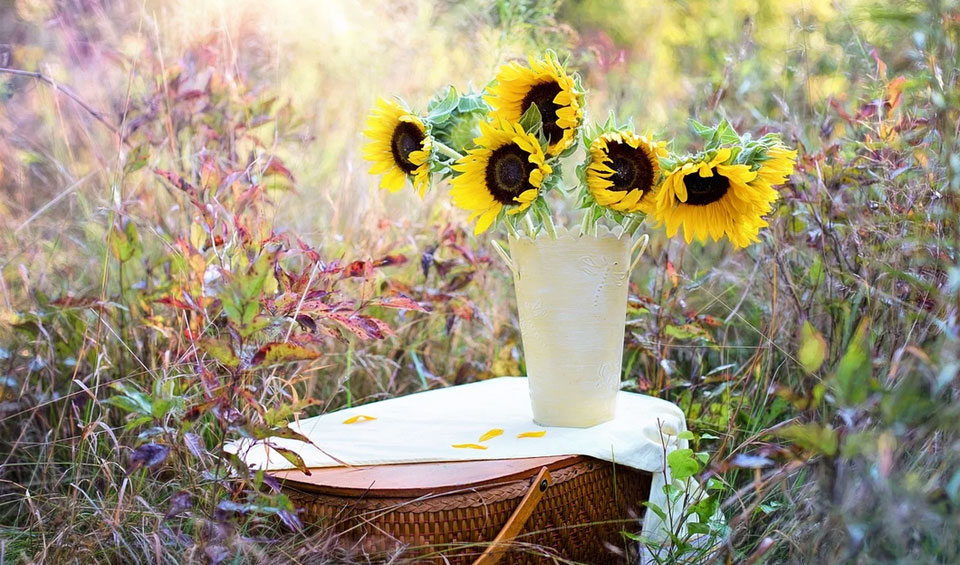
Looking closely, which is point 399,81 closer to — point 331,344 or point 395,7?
point 395,7

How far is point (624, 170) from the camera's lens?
1.17m

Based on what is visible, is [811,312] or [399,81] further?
[399,81]

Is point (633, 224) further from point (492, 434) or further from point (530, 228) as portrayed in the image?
point (492, 434)

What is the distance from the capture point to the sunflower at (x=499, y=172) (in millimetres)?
1143

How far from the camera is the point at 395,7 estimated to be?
2.46m

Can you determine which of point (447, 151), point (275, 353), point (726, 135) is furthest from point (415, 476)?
point (726, 135)

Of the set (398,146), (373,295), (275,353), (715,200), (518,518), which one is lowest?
(518,518)

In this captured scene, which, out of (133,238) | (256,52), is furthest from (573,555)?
(256,52)

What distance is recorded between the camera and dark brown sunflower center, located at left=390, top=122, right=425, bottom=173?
1242mm

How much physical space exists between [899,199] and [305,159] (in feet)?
5.60

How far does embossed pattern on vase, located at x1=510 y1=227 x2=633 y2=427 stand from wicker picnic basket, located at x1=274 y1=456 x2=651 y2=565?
0.12 m

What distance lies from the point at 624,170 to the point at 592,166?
0.15 ft

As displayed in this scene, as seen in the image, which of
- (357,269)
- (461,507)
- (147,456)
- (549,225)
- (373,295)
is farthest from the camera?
(373,295)

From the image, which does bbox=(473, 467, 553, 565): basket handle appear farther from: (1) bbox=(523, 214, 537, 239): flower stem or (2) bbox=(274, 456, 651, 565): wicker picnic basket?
(1) bbox=(523, 214, 537, 239): flower stem
